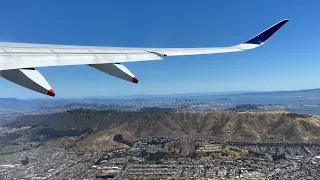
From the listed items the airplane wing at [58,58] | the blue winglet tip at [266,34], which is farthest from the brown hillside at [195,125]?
the airplane wing at [58,58]

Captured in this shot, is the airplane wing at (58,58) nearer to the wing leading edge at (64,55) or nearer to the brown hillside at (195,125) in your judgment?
the wing leading edge at (64,55)

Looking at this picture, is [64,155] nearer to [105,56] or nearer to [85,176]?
[85,176]

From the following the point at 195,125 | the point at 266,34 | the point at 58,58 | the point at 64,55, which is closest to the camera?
the point at 58,58

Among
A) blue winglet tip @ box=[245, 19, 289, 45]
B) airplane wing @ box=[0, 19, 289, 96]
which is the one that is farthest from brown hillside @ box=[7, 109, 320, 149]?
airplane wing @ box=[0, 19, 289, 96]

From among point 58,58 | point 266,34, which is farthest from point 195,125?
point 58,58

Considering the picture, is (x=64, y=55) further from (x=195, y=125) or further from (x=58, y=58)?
(x=195, y=125)

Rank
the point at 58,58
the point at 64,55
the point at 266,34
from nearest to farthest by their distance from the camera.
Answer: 1. the point at 58,58
2. the point at 64,55
3. the point at 266,34

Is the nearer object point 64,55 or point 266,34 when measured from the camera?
point 64,55

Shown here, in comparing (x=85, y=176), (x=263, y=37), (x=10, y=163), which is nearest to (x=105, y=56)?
(x=263, y=37)
